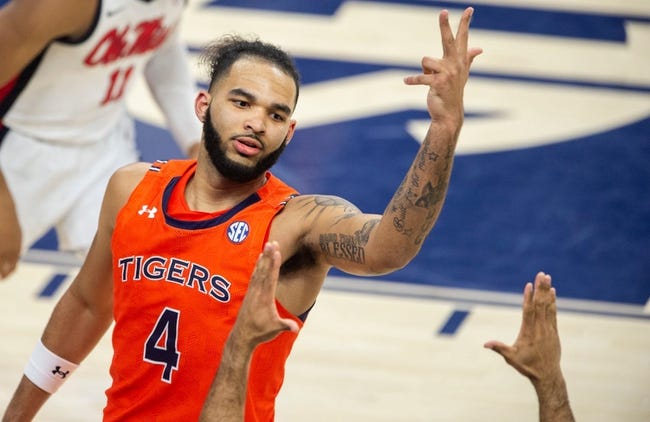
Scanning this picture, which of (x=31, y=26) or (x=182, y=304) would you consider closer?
(x=182, y=304)

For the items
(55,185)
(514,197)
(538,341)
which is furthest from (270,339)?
(514,197)

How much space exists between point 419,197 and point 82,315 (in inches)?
53.4

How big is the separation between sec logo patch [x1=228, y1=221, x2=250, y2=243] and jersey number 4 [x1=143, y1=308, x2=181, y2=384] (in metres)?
0.26

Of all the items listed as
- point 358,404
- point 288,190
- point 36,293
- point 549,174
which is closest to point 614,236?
point 549,174

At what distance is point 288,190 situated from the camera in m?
3.71

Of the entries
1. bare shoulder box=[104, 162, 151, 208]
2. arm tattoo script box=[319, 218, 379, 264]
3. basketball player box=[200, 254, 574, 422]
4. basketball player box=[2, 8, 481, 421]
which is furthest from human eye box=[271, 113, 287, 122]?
basketball player box=[200, 254, 574, 422]

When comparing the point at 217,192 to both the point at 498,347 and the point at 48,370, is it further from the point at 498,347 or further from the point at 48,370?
the point at 498,347

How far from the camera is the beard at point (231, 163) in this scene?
355 cm

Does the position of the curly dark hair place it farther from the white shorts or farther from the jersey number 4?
the white shorts

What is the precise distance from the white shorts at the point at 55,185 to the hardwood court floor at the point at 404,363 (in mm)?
787

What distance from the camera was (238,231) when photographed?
3551mm

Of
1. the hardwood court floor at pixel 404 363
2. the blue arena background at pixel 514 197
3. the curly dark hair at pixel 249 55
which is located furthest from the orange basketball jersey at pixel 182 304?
the blue arena background at pixel 514 197

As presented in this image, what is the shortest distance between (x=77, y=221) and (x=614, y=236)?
3357 mm

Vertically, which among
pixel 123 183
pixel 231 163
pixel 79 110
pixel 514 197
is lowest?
pixel 79 110
